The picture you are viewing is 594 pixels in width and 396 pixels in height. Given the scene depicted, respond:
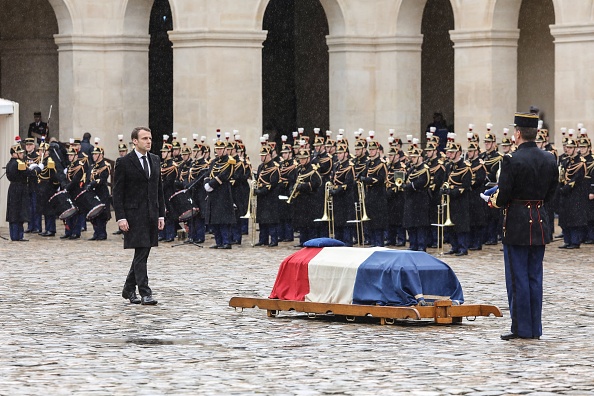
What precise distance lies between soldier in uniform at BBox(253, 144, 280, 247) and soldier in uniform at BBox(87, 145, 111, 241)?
238cm

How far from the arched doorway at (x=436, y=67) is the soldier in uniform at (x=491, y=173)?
42.1 ft

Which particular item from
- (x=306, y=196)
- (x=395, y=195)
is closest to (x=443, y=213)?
(x=395, y=195)

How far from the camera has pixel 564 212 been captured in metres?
21.2

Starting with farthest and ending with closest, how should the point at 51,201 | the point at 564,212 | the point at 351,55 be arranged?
the point at 351,55 < the point at 51,201 < the point at 564,212

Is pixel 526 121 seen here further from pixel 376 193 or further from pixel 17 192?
pixel 17 192

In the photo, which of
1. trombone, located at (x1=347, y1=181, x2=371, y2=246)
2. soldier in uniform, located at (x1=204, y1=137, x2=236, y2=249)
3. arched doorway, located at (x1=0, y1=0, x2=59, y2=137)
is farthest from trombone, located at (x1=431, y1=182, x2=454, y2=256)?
arched doorway, located at (x1=0, y1=0, x2=59, y2=137)

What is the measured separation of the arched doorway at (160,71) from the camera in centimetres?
3422

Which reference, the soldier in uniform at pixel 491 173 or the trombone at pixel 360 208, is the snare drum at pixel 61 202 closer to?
→ the trombone at pixel 360 208

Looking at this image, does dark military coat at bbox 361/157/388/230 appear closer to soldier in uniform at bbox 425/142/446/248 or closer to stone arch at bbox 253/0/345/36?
soldier in uniform at bbox 425/142/446/248

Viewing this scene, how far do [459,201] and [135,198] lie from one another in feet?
24.5

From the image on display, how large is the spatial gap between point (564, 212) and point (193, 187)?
526cm

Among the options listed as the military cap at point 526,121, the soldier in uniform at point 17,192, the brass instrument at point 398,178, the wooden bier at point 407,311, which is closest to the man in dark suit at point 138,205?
the wooden bier at point 407,311

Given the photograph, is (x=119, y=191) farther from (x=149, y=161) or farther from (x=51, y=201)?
(x=51, y=201)

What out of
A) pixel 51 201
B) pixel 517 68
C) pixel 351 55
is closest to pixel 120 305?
pixel 51 201
